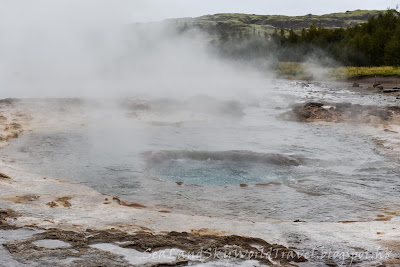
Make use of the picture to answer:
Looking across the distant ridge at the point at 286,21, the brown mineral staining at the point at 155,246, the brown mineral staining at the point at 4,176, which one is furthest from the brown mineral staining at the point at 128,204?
the distant ridge at the point at 286,21

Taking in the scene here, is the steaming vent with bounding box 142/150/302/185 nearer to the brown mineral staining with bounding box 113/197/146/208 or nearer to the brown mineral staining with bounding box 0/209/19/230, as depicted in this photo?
the brown mineral staining with bounding box 113/197/146/208

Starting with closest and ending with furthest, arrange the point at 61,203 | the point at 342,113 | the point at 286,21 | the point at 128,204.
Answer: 1. the point at 61,203
2. the point at 128,204
3. the point at 342,113
4. the point at 286,21

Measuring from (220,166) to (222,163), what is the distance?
0.18 metres

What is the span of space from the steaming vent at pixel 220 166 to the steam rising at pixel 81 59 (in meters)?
7.23

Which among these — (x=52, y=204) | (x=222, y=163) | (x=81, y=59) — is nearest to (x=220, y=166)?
(x=222, y=163)

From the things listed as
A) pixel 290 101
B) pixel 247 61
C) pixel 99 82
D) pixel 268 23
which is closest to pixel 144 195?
pixel 290 101

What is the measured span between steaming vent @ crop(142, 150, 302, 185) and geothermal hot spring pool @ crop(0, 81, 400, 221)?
0.05 ft

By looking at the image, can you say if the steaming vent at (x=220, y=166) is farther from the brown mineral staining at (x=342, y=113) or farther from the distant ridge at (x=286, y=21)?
the distant ridge at (x=286, y=21)

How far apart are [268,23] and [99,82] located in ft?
228

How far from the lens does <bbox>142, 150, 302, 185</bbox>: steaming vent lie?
670cm

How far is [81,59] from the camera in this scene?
19.0 metres

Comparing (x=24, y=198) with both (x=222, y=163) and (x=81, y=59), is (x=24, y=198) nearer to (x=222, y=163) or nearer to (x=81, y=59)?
(x=222, y=163)

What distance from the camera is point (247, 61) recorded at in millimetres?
36469

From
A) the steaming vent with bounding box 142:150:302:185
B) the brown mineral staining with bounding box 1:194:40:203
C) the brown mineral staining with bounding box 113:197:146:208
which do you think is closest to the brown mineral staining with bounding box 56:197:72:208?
the brown mineral staining with bounding box 1:194:40:203
